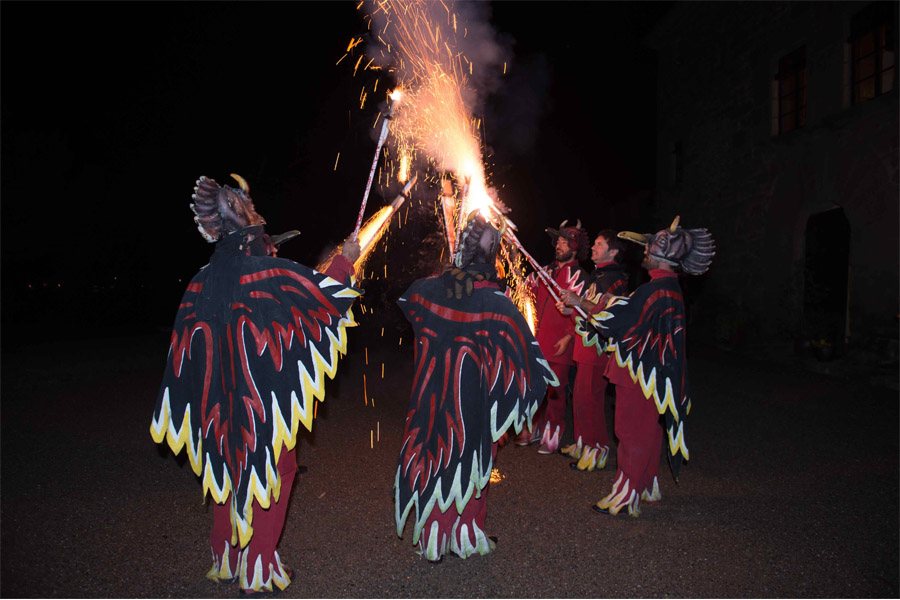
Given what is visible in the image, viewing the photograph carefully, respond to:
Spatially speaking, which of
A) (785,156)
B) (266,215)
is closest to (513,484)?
(785,156)

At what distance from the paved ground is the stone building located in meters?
4.46

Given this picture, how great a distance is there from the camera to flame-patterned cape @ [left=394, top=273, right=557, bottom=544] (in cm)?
358

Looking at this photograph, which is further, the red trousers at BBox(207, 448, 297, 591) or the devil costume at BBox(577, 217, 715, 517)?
the devil costume at BBox(577, 217, 715, 517)

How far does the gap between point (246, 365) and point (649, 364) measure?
2676 millimetres

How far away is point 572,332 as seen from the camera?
18.5 ft

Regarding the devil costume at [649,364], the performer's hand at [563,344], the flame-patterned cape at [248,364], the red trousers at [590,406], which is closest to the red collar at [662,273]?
the devil costume at [649,364]

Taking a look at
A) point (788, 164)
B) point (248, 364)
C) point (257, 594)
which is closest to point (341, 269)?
point (248, 364)

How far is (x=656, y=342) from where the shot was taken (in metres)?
4.34

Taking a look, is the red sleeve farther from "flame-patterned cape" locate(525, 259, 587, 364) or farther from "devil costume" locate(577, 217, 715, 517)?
"flame-patterned cape" locate(525, 259, 587, 364)

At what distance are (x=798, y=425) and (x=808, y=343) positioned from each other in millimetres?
5599

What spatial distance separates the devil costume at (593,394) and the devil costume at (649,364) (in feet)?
2.80

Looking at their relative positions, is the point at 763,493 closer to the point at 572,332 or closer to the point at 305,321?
the point at 572,332

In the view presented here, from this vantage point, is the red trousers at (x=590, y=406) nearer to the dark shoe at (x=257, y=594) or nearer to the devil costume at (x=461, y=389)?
the devil costume at (x=461, y=389)

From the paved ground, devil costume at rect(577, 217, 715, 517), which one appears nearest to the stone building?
the paved ground
